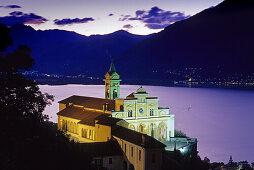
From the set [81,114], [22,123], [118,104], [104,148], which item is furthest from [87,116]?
[22,123]

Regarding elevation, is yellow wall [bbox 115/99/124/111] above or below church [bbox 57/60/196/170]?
above

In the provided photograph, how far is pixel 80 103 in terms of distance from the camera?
3947 cm

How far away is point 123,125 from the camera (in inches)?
1184

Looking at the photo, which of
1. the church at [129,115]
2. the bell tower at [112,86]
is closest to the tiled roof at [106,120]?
A: the church at [129,115]

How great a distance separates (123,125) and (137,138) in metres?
4.98

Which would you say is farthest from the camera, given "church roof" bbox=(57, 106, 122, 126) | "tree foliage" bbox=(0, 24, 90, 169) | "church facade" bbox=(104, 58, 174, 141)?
"church facade" bbox=(104, 58, 174, 141)

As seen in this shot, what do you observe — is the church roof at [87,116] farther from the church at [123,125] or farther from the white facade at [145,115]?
the white facade at [145,115]

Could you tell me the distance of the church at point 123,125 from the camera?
24.2 m

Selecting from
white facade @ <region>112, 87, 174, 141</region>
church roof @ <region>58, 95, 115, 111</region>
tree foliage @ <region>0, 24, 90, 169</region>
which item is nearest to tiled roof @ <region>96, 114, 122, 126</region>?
white facade @ <region>112, 87, 174, 141</region>

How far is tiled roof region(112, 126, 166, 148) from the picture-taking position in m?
23.8

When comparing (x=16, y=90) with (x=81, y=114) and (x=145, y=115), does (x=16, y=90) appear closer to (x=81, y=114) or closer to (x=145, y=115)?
(x=145, y=115)

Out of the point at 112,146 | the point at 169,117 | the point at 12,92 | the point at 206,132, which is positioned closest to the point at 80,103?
the point at 169,117

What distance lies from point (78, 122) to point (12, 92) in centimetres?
2123

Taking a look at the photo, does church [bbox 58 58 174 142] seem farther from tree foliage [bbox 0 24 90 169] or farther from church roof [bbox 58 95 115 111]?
tree foliage [bbox 0 24 90 169]
